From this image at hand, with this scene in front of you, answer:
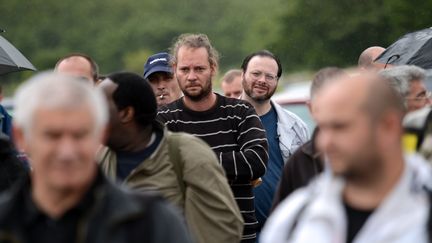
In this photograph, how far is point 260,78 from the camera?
378 inches

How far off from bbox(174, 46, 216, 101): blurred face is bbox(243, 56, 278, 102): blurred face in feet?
3.11

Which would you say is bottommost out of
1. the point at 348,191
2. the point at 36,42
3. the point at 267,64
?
the point at 348,191

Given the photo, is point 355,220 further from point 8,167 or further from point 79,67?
point 79,67

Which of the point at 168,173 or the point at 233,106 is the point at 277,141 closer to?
the point at 233,106

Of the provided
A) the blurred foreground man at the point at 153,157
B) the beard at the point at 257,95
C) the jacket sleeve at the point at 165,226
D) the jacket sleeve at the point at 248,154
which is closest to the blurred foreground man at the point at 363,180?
the jacket sleeve at the point at 165,226

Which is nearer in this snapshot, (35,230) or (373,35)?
(35,230)

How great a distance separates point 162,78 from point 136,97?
3.31 meters

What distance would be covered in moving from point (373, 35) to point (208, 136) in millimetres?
6199

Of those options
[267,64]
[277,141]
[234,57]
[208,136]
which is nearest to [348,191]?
[208,136]

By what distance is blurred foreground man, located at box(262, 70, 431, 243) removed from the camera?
449 cm

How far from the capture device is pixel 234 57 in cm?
5081

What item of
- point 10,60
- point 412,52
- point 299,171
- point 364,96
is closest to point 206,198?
point 299,171

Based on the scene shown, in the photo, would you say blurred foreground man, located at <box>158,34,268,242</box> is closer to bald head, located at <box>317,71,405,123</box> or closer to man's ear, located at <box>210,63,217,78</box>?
man's ear, located at <box>210,63,217,78</box>

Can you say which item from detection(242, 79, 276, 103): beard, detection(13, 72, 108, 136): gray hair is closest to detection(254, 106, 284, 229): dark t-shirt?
detection(242, 79, 276, 103): beard
